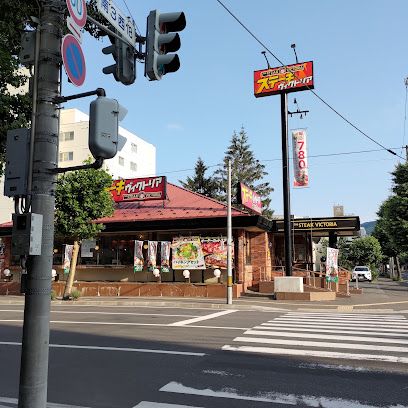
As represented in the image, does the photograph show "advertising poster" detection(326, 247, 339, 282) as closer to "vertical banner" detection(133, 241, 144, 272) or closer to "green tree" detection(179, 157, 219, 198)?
"vertical banner" detection(133, 241, 144, 272)

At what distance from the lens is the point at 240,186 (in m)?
25.1

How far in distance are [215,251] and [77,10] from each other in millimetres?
20976

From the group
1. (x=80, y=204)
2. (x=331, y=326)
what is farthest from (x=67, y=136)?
(x=331, y=326)

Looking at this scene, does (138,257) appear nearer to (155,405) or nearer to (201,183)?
(155,405)

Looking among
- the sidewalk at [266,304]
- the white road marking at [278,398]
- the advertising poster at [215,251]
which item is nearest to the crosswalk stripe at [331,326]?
the sidewalk at [266,304]

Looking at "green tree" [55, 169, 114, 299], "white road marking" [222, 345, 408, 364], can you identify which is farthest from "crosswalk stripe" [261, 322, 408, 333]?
"green tree" [55, 169, 114, 299]

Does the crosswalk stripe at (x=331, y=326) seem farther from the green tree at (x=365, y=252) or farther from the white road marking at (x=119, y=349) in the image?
the green tree at (x=365, y=252)

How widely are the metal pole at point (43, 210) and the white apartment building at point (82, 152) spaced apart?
5251cm

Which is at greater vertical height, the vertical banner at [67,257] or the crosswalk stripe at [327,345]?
the vertical banner at [67,257]

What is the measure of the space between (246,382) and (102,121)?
4.65m

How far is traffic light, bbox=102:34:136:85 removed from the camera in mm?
5574

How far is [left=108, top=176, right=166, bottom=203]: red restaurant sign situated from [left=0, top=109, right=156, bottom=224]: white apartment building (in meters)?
27.7

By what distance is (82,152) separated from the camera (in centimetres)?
6256

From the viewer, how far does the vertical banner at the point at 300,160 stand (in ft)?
84.5
